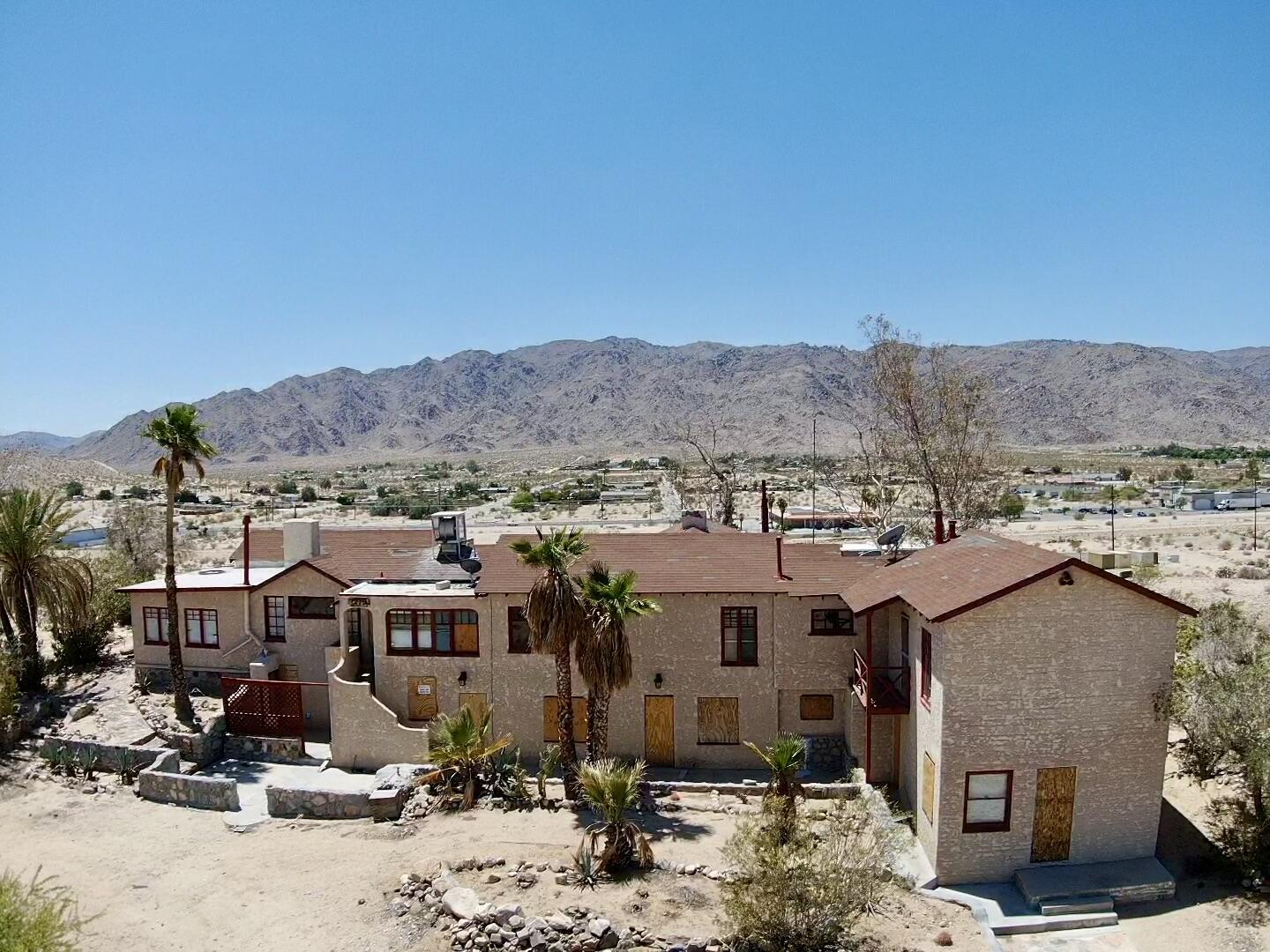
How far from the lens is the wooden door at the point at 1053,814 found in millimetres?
A: 17453

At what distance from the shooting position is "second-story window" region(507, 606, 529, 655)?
2420cm

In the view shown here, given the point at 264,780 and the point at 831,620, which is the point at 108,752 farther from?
the point at 831,620

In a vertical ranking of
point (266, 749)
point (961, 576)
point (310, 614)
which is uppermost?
point (961, 576)

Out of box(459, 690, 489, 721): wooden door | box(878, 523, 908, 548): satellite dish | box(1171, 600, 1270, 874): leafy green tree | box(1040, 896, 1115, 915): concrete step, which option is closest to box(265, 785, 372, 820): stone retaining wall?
box(459, 690, 489, 721): wooden door

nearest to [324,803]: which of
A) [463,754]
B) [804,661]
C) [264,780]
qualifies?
[264,780]

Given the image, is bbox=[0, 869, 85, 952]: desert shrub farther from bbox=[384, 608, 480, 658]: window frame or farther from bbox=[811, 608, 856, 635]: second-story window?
bbox=[811, 608, 856, 635]: second-story window

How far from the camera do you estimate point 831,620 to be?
23.7 m

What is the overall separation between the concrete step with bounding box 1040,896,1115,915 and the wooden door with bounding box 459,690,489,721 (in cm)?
1445

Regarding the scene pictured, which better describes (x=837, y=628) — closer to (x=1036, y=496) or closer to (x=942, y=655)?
(x=942, y=655)

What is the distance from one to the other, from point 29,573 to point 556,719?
61.4ft

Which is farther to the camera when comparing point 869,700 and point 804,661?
point 804,661

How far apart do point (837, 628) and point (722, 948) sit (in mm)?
10570

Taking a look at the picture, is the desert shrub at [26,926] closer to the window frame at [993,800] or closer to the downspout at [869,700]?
the window frame at [993,800]

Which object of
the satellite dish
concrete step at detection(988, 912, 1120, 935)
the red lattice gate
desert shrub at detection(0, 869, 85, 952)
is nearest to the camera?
desert shrub at detection(0, 869, 85, 952)
